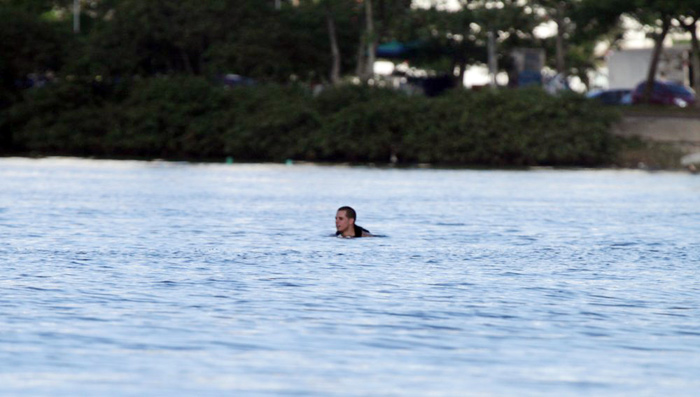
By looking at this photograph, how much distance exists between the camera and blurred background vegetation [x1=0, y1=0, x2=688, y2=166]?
7019 cm

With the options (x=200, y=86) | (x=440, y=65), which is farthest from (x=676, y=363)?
(x=440, y=65)

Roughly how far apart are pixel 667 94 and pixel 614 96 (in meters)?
3.05

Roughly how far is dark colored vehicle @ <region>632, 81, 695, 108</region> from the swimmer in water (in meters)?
46.9

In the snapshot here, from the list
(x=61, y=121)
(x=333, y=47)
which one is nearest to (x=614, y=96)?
(x=333, y=47)

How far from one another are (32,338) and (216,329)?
1.78 meters

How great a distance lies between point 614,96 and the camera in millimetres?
74562

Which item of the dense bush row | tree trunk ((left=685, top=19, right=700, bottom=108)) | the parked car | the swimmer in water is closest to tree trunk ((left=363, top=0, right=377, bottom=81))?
the dense bush row

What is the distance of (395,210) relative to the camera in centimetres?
3662

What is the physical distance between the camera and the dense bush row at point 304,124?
69.8 metres

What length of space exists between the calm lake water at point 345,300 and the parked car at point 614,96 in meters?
36.0

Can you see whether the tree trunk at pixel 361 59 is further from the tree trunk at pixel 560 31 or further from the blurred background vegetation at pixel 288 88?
the tree trunk at pixel 560 31

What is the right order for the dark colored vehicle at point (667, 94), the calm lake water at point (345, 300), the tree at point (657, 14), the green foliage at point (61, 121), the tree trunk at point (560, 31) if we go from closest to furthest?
the calm lake water at point (345, 300)
the tree at point (657, 14)
the dark colored vehicle at point (667, 94)
the tree trunk at point (560, 31)
the green foliage at point (61, 121)

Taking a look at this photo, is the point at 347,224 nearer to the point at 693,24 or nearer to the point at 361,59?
the point at 693,24

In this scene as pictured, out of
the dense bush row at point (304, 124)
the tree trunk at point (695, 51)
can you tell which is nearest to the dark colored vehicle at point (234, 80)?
the dense bush row at point (304, 124)
